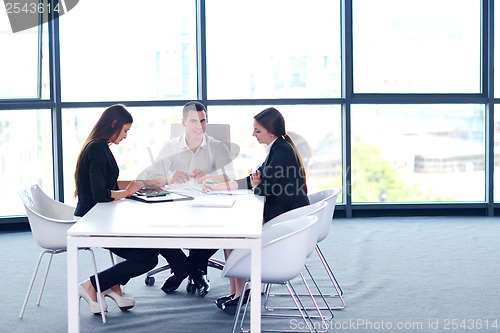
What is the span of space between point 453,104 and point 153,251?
456cm

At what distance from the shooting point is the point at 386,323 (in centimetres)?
429

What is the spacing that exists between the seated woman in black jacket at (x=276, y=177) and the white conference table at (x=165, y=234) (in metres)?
0.57

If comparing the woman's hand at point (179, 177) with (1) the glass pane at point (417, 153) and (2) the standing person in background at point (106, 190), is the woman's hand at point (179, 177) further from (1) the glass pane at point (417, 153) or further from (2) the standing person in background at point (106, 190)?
(1) the glass pane at point (417, 153)

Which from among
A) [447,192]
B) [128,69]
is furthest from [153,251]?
[447,192]

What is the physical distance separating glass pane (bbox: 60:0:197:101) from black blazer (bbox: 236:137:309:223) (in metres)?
3.02

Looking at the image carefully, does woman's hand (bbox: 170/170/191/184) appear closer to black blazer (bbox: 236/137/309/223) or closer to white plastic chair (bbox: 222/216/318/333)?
black blazer (bbox: 236/137/309/223)

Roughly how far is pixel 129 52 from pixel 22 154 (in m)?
1.54

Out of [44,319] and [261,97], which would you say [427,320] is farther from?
[261,97]

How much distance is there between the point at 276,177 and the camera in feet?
15.0

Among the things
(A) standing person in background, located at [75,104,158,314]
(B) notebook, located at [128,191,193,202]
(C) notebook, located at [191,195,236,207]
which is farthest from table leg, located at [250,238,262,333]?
(B) notebook, located at [128,191,193,202]

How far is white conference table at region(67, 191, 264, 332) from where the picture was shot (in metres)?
3.54

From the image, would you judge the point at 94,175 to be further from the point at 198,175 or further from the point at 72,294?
the point at 198,175

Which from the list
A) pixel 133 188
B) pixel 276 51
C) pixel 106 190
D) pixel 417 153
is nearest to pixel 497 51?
pixel 417 153

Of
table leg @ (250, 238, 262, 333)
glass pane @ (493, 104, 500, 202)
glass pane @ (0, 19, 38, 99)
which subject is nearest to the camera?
table leg @ (250, 238, 262, 333)
